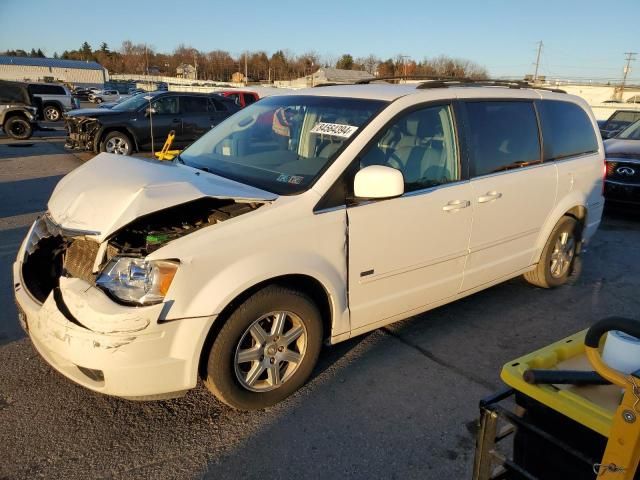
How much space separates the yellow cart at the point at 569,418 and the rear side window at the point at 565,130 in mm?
3178

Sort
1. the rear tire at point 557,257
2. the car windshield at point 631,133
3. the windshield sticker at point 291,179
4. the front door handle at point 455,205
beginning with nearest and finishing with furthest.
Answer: the windshield sticker at point 291,179
the front door handle at point 455,205
the rear tire at point 557,257
the car windshield at point 631,133

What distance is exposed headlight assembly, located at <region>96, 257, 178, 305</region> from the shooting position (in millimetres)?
2455

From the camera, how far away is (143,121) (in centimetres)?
1264

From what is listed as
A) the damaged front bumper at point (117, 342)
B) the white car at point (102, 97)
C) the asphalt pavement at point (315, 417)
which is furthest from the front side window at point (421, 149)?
the white car at point (102, 97)

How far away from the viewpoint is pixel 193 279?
8.14 feet

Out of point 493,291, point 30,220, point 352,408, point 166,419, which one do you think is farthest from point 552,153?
point 30,220

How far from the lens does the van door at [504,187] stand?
3783 millimetres

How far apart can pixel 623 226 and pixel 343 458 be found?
7064mm

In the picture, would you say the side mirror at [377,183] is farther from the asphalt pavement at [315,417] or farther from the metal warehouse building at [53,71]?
the metal warehouse building at [53,71]

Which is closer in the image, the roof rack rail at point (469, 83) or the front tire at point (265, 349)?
the front tire at point (265, 349)

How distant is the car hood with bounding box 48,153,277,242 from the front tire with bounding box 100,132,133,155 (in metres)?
9.81

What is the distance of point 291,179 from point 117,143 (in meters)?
10.7

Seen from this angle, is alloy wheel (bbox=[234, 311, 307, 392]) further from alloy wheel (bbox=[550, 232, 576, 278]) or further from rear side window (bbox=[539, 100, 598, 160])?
alloy wheel (bbox=[550, 232, 576, 278])

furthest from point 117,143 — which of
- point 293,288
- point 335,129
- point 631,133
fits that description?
point 631,133
